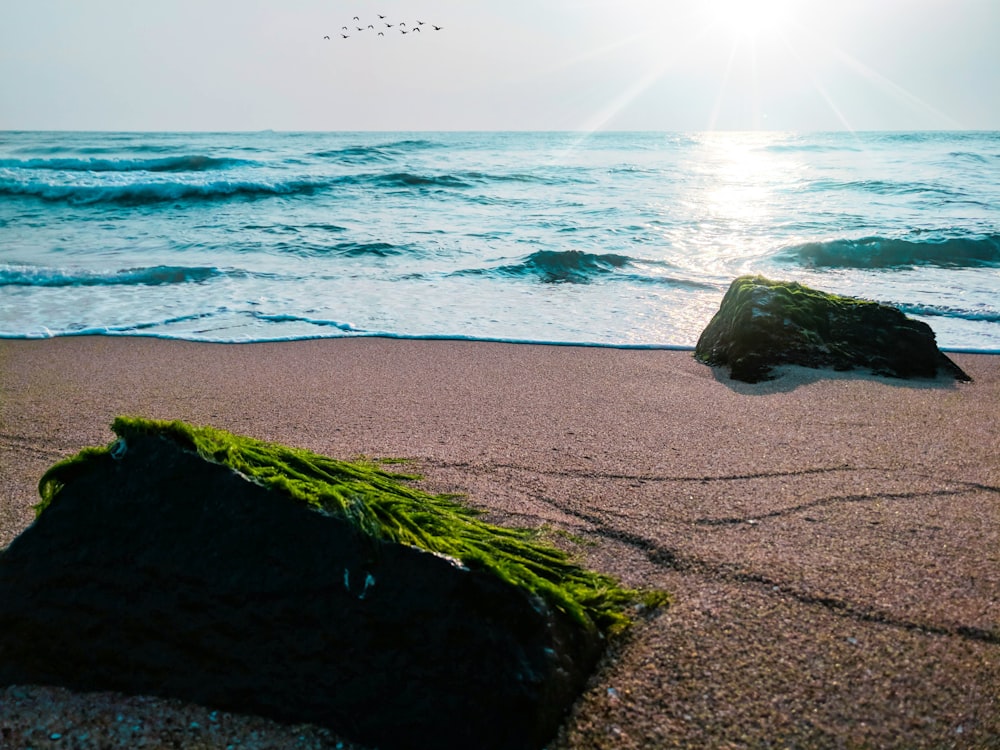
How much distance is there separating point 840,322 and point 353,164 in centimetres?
1602

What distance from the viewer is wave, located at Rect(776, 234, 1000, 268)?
9.23m

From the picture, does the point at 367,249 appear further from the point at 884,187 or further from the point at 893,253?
the point at 884,187

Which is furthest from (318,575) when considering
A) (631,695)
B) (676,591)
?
(676,591)

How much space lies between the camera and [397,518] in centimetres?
191

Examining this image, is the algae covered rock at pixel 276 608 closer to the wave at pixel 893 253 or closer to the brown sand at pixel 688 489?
the brown sand at pixel 688 489

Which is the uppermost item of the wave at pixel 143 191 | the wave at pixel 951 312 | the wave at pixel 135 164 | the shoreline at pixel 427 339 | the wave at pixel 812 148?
the wave at pixel 812 148

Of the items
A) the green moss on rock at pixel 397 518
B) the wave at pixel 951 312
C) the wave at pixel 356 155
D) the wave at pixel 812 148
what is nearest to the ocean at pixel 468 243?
the wave at pixel 951 312

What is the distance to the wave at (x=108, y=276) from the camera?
7543 mm

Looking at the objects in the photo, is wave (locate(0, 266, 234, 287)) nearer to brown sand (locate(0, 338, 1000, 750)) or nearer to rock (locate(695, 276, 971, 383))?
brown sand (locate(0, 338, 1000, 750))

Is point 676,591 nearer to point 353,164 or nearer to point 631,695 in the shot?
point 631,695

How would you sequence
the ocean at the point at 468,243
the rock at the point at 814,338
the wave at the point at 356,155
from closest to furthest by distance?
the rock at the point at 814,338 < the ocean at the point at 468,243 < the wave at the point at 356,155

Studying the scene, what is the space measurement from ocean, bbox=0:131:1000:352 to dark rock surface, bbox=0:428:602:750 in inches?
147

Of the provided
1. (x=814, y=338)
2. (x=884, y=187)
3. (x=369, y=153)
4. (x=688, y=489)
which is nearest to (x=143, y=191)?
(x=369, y=153)

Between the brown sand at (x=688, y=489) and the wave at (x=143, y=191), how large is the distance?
1003 centimetres
